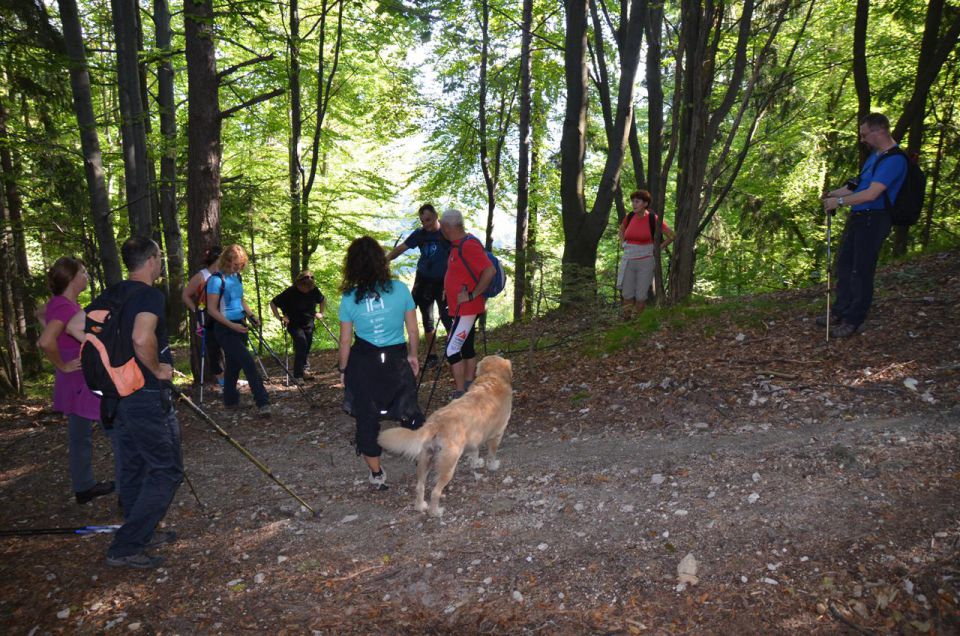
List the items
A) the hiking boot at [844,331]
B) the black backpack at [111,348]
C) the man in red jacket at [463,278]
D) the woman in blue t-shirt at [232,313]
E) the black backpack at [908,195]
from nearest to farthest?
the black backpack at [111,348]
the black backpack at [908,195]
the man in red jacket at [463,278]
the hiking boot at [844,331]
the woman in blue t-shirt at [232,313]

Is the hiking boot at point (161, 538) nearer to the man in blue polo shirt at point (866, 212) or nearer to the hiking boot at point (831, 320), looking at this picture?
the man in blue polo shirt at point (866, 212)

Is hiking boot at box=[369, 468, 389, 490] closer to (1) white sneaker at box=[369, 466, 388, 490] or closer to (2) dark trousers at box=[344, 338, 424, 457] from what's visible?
(1) white sneaker at box=[369, 466, 388, 490]

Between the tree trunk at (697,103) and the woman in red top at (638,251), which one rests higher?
the tree trunk at (697,103)

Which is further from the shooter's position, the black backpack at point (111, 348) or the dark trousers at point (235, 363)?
the dark trousers at point (235, 363)

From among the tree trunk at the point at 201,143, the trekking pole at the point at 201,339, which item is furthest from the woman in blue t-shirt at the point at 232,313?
the tree trunk at the point at 201,143

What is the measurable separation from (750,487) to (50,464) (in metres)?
7.85

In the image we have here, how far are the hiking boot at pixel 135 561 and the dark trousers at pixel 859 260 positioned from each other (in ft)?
24.0

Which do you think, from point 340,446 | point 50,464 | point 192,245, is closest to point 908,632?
point 340,446

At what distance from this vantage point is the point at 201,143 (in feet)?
30.2

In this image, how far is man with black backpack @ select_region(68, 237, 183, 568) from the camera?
148 inches

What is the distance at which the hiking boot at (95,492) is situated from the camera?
5.33 metres

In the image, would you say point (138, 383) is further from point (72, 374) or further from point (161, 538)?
point (72, 374)

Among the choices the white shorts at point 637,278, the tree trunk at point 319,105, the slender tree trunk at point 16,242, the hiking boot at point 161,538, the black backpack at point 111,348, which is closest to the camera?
the black backpack at point 111,348

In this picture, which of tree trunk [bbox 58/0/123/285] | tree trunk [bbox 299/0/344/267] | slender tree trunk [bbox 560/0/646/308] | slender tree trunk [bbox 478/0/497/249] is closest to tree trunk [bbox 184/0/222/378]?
tree trunk [bbox 58/0/123/285]
